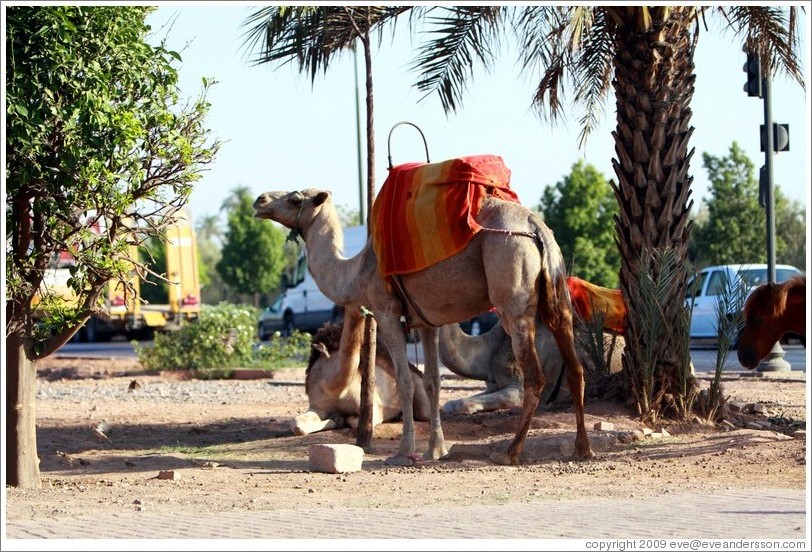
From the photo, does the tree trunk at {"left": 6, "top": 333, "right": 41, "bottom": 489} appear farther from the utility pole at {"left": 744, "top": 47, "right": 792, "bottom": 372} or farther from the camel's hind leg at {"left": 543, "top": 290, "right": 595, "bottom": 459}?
the utility pole at {"left": 744, "top": 47, "right": 792, "bottom": 372}

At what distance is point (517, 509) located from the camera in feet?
25.6

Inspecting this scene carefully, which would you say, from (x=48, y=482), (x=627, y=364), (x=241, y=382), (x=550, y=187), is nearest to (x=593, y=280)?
(x=550, y=187)

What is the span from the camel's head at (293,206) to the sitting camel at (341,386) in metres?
1.17

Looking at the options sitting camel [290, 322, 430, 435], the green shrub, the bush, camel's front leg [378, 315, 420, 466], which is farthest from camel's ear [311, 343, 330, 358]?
the green shrub

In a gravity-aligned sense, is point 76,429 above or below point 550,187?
below

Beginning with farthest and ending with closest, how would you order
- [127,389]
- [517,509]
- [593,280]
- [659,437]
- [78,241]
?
[593,280] < [127,389] < [659,437] < [78,241] < [517,509]

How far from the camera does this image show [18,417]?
31.6 ft

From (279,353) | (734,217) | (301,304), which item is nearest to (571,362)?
(279,353)

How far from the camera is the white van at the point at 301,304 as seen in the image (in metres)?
35.2

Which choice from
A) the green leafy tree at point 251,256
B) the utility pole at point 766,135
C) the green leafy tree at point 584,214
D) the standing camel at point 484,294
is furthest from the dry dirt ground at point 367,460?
the green leafy tree at point 251,256

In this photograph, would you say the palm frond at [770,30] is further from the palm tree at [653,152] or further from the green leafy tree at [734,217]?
the green leafy tree at [734,217]

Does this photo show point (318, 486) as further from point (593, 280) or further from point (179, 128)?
point (593, 280)

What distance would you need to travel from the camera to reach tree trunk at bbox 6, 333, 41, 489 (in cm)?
958

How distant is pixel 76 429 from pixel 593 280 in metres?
28.6
